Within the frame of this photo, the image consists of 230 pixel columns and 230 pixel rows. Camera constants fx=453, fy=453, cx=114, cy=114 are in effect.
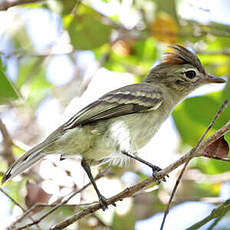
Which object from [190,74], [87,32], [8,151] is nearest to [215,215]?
[8,151]

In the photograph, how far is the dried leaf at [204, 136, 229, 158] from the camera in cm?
316

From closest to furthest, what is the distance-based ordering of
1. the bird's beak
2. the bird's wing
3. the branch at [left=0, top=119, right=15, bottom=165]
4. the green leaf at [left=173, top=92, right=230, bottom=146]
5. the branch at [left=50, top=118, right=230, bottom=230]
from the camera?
the branch at [left=50, top=118, right=230, bottom=230] < the green leaf at [left=173, top=92, right=230, bottom=146] < the bird's wing < the branch at [left=0, top=119, right=15, bottom=165] < the bird's beak

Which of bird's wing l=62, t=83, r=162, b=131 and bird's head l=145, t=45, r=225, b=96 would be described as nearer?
bird's wing l=62, t=83, r=162, b=131

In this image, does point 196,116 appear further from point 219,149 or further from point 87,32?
point 87,32

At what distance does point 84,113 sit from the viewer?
4805mm

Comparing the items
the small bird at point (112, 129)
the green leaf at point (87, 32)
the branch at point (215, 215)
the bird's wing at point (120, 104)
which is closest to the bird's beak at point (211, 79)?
the small bird at point (112, 129)

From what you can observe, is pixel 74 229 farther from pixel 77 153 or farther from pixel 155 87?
pixel 155 87

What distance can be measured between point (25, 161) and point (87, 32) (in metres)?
A: 2.13

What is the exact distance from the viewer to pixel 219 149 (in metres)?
3.16

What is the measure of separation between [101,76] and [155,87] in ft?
2.76

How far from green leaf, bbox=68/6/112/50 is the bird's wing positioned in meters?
0.73

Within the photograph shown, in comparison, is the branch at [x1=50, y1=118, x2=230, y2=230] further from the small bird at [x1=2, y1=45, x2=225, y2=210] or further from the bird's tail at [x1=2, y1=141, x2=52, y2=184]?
the bird's tail at [x1=2, y1=141, x2=52, y2=184]

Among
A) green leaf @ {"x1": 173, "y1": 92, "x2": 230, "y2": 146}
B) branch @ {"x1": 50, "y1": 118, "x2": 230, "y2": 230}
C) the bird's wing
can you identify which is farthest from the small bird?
branch @ {"x1": 50, "y1": 118, "x2": 230, "y2": 230}

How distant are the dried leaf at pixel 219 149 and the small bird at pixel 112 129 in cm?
137
